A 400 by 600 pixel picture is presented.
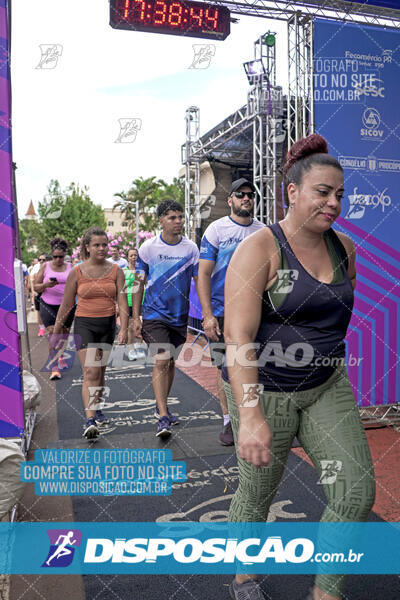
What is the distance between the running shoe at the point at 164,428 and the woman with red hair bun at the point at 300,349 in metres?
2.44

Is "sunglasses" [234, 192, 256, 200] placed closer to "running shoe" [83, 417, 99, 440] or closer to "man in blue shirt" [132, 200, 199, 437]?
"man in blue shirt" [132, 200, 199, 437]

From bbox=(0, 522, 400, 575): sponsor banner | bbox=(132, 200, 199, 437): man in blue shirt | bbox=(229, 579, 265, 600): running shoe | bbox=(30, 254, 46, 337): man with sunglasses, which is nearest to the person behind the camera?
bbox=(229, 579, 265, 600): running shoe

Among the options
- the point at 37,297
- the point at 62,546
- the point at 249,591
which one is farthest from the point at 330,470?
the point at 37,297

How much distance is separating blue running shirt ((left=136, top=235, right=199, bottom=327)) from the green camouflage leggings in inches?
103

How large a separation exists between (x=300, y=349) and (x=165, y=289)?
9.42 ft

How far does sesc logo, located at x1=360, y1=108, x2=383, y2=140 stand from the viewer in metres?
4.53

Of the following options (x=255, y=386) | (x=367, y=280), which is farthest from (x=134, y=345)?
(x=255, y=386)

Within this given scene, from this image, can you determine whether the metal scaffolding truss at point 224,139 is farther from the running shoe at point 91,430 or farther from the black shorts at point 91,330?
the running shoe at point 91,430

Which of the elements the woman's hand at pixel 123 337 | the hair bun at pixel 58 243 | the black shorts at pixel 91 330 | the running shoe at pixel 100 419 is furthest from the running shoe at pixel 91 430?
the hair bun at pixel 58 243

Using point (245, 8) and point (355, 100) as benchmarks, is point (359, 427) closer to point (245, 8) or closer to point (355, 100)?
point (355, 100)

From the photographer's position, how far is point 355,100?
14.7 feet

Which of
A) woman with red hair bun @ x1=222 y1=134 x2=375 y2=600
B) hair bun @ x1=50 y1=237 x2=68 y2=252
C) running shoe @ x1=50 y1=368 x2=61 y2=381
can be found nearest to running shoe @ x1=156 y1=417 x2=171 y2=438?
woman with red hair bun @ x1=222 y1=134 x2=375 y2=600

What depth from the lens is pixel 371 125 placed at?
4.56 meters

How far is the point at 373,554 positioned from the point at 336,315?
4.57 ft
